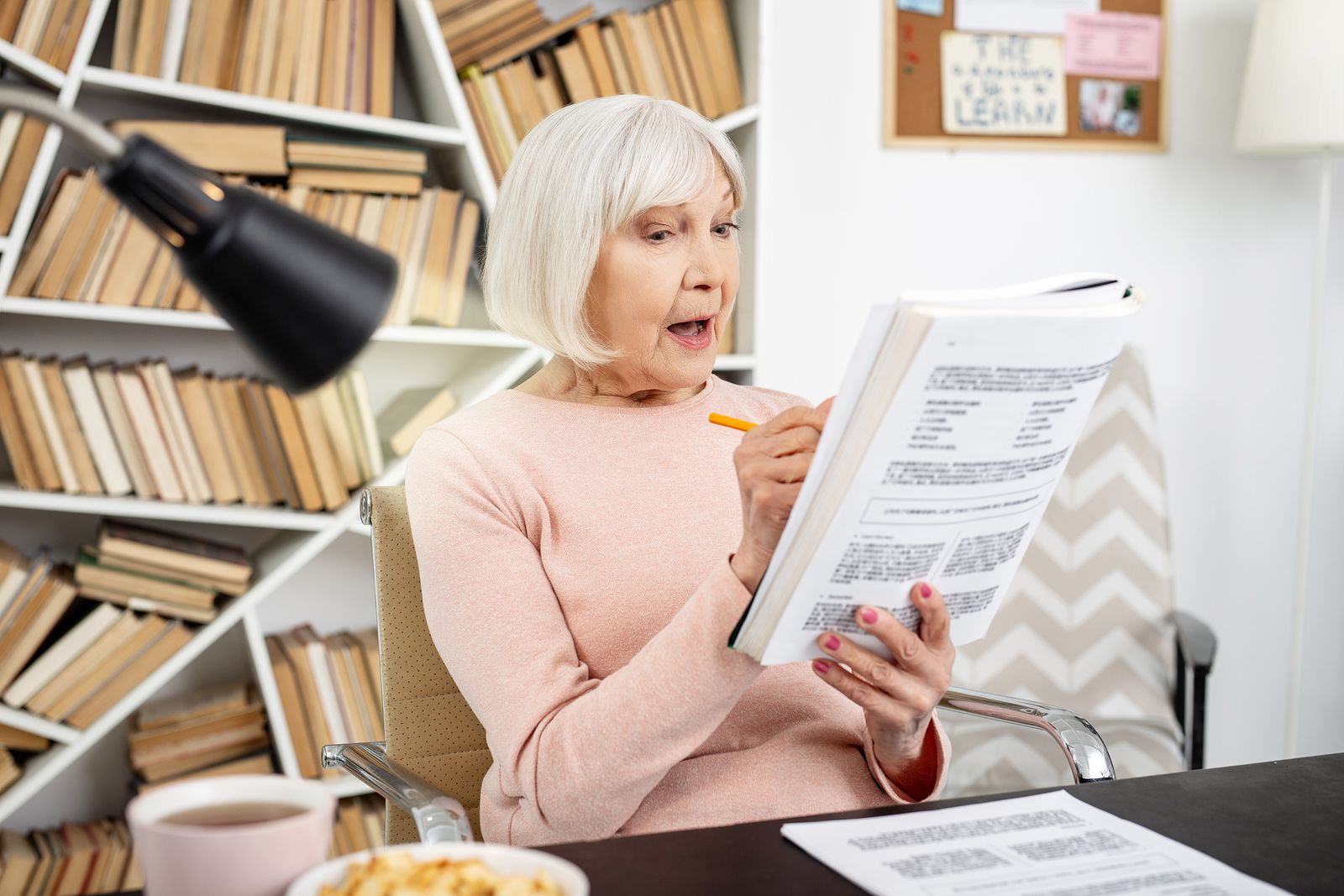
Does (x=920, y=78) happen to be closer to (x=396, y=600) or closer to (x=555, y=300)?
(x=555, y=300)

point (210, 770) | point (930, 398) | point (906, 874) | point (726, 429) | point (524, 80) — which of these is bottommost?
point (210, 770)

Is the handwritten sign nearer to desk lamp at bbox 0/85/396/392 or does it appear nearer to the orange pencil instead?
the orange pencil

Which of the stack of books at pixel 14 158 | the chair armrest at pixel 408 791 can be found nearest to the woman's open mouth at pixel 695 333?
the chair armrest at pixel 408 791

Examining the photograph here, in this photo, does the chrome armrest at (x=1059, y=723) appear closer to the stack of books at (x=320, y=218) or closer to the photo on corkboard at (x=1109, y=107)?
the stack of books at (x=320, y=218)

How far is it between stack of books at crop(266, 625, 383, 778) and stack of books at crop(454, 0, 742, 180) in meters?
0.90

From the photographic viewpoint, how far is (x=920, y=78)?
2.44m

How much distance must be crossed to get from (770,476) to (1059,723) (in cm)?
51

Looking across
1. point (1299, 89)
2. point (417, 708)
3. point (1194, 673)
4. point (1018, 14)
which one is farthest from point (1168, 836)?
point (1018, 14)

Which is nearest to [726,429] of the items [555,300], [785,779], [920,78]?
[555,300]

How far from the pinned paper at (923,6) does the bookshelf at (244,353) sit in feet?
1.48

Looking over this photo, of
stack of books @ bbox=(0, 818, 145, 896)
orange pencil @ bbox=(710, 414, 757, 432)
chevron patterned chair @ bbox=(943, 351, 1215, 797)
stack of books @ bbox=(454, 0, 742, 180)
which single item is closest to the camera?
orange pencil @ bbox=(710, 414, 757, 432)

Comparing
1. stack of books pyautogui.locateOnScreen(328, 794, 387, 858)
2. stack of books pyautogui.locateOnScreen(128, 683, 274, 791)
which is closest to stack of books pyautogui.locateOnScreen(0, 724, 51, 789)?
stack of books pyautogui.locateOnScreen(128, 683, 274, 791)

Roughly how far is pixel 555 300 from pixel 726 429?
0.23 m

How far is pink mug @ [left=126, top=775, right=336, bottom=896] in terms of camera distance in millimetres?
545
